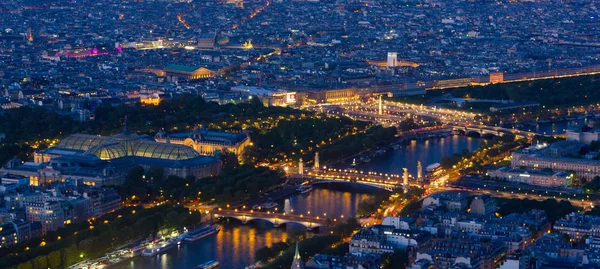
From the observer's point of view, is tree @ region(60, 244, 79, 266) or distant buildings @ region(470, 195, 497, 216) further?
distant buildings @ region(470, 195, 497, 216)

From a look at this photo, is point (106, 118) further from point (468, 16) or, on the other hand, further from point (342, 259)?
point (468, 16)

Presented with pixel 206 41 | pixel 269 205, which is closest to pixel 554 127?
pixel 269 205

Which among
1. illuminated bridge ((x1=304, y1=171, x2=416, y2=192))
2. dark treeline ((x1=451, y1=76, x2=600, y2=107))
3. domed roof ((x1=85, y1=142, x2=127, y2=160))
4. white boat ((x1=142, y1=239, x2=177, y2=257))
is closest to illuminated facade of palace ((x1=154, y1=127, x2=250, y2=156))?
domed roof ((x1=85, y1=142, x2=127, y2=160))

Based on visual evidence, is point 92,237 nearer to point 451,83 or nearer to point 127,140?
point 127,140

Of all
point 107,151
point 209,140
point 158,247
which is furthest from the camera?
point 209,140

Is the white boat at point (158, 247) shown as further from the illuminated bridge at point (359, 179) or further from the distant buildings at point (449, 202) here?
the illuminated bridge at point (359, 179)

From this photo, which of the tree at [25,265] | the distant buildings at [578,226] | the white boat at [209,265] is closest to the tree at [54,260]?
the tree at [25,265]

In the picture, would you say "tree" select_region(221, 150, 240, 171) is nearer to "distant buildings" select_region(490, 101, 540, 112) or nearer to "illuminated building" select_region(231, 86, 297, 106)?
"illuminated building" select_region(231, 86, 297, 106)
